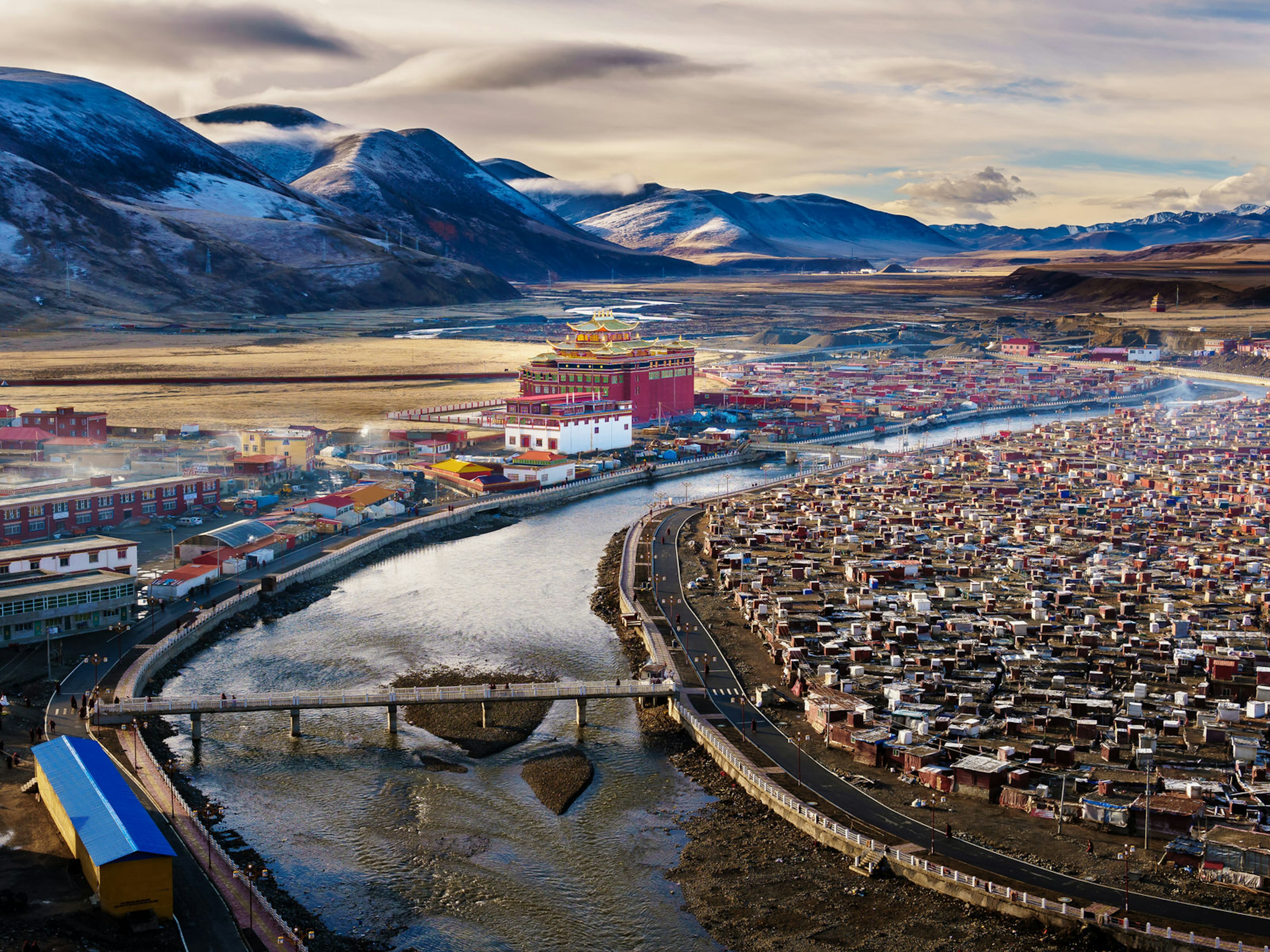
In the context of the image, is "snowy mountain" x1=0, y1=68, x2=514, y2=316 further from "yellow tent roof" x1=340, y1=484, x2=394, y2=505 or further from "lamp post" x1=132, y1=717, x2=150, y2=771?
"lamp post" x1=132, y1=717, x2=150, y2=771

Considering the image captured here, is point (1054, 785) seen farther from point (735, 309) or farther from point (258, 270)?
point (735, 309)

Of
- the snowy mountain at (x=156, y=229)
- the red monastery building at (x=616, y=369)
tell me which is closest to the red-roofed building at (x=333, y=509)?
the red monastery building at (x=616, y=369)

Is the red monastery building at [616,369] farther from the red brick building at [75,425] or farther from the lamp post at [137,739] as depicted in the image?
the lamp post at [137,739]

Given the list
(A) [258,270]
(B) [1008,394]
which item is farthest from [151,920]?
(A) [258,270]

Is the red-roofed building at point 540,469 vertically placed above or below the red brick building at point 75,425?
below

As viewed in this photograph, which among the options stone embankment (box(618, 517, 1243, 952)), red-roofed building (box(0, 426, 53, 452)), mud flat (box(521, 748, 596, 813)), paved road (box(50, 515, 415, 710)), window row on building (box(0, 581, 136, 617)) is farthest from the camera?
red-roofed building (box(0, 426, 53, 452))

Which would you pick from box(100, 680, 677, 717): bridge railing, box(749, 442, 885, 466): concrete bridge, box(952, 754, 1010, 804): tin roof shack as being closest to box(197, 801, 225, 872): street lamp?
box(100, 680, 677, 717): bridge railing
